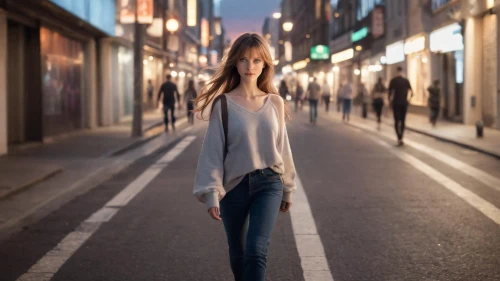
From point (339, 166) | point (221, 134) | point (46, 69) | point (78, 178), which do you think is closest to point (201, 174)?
point (221, 134)

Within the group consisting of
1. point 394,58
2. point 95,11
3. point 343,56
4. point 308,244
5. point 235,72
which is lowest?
point 308,244

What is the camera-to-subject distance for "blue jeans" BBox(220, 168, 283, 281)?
158 inches

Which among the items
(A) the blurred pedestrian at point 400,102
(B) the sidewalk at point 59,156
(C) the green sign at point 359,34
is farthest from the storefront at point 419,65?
(A) the blurred pedestrian at point 400,102

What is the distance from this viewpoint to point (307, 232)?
24.8ft

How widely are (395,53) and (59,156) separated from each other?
28.8 metres

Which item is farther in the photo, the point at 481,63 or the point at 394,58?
the point at 394,58

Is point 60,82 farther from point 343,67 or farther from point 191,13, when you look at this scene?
point 191,13

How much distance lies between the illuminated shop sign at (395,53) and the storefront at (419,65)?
805 mm

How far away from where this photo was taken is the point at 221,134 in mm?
4137

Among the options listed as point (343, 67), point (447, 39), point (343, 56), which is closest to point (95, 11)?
point (447, 39)

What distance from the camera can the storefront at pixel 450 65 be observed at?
28469 millimetres

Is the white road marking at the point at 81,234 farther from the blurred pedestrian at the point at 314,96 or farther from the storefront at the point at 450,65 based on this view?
the storefront at the point at 450,65

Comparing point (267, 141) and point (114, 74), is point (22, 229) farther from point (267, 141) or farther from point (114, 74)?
point (114, 74)

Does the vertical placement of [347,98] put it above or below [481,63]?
below
